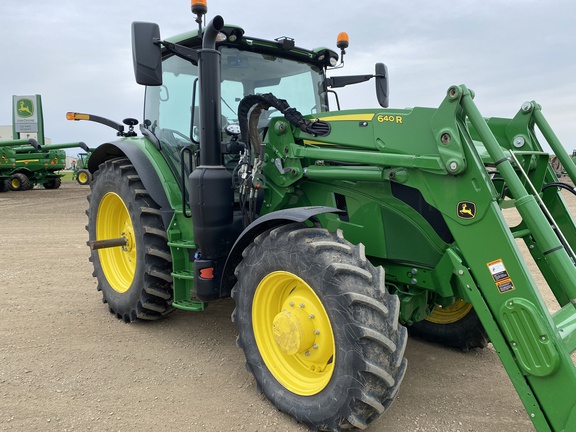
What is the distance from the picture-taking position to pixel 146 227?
3.90 metres

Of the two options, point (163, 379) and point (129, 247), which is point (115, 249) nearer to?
point (129, 247)

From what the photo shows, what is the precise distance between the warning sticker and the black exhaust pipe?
1.84m

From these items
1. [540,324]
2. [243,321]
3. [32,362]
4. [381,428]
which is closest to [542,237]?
[540,324]

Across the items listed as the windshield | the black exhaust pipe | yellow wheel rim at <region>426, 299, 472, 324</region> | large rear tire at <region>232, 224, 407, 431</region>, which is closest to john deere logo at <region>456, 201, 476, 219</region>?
large rear tire at <region>232, 224, 407, 431</region>

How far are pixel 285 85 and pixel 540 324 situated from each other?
9.38 ft

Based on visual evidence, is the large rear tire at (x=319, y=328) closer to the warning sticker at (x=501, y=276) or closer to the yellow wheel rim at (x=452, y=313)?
the warning sticker at (x=501, y=276)

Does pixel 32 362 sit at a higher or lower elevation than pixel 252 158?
lower

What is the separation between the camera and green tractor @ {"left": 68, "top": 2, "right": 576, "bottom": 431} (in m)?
2.33

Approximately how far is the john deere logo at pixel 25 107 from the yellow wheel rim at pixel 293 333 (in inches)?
902

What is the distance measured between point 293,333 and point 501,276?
1155 millimetres

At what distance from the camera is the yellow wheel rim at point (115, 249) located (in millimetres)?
4594

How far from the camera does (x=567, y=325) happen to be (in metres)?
2.29

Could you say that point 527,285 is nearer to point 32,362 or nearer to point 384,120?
point 384,120

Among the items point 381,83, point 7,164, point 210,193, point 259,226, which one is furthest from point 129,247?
point 7,164
